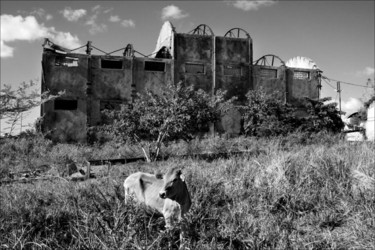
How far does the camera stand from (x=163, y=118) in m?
16.0

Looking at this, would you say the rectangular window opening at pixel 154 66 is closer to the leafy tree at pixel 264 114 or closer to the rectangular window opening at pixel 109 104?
the rectangular window opening at pixel 109 104

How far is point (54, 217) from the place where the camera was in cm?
591

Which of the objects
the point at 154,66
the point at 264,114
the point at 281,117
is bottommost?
the point at 281,117

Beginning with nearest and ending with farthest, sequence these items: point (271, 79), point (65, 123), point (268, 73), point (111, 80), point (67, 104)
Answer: point (65, 123) → point (67, 104) → point (111, 80) → point (271, 79) → point (268, 73)

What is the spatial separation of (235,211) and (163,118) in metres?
10.3

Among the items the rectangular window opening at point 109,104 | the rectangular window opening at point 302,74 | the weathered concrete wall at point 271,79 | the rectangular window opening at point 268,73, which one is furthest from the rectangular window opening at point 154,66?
the rectangular window opening at point 302,74

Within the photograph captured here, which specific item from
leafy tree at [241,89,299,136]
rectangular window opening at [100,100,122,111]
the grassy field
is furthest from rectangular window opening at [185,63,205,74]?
the grassy field

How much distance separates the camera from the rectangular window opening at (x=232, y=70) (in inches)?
1086

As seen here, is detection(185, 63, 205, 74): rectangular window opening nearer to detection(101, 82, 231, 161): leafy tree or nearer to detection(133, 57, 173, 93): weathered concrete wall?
detection(133, 57, 173, 93): weathered concrete wall

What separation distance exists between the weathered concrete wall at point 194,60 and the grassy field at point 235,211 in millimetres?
16922

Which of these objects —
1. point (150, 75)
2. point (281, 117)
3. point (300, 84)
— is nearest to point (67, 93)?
point (150, 75)

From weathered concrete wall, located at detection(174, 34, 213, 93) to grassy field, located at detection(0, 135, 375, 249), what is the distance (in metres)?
16.9

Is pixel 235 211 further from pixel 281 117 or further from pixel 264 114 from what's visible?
pixel 281 117

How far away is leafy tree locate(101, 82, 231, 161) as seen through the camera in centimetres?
1583
